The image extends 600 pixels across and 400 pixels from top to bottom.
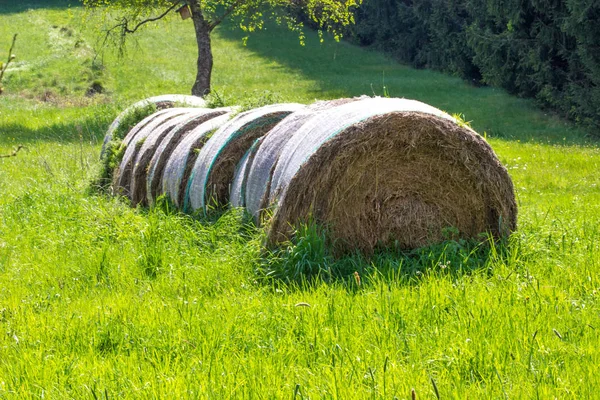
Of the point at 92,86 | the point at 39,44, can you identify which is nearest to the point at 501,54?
the point at 92,86

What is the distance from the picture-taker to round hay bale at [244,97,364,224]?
21.3 feet

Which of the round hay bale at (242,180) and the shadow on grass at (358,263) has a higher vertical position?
the round hay bale at (242,180)

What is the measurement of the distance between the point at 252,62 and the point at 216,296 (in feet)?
116

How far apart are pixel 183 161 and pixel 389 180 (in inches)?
115

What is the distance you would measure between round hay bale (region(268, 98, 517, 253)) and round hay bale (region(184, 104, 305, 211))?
4.71 feet

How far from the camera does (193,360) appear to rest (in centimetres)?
385

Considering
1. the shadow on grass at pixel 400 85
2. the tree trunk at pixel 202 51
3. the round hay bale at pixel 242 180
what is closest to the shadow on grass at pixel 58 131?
the tree trunk at pixel 202 51

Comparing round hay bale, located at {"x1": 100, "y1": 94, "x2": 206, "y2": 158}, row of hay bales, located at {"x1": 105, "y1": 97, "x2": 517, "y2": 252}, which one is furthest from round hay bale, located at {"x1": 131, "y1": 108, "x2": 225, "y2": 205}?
round hay bale, located at {"x1": 100, "y1": 94, "x2": 206, "y2": 158}

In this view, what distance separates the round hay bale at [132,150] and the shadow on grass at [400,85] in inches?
150

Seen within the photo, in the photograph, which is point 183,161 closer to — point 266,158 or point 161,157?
point 161,157

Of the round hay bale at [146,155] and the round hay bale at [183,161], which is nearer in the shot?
the round hay bale at [183,161]

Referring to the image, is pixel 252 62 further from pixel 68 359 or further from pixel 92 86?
pixel 68 359

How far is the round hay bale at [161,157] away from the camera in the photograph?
865 centimetres

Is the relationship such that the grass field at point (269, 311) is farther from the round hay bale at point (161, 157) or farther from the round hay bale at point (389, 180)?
the round hay bale at point (161, 157)
